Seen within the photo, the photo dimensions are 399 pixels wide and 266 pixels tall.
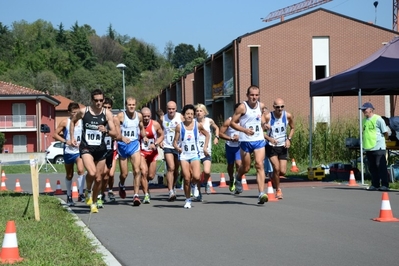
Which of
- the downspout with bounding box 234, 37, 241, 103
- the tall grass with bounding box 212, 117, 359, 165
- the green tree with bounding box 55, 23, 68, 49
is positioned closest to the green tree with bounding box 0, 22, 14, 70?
the green tree with bounding box 55, 23, 68, 49

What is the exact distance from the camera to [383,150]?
17172 millimetres

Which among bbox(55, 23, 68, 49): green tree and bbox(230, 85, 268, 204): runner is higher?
bbox(55, 23, 68, 49): green tree

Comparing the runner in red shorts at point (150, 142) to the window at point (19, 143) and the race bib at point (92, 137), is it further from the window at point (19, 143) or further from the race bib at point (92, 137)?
the window at point (19, 143)

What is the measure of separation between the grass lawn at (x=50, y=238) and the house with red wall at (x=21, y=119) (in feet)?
208

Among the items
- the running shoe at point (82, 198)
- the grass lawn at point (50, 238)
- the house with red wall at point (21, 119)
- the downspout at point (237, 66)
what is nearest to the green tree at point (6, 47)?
the house with red wall at point (21, 119)

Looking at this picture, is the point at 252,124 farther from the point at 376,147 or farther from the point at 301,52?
the point at 301,52

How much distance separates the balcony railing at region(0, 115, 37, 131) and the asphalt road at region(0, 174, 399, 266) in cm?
6201

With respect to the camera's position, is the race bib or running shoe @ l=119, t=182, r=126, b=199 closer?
the race bib

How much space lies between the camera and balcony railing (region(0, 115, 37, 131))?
74.8 m

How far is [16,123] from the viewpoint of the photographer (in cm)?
7506

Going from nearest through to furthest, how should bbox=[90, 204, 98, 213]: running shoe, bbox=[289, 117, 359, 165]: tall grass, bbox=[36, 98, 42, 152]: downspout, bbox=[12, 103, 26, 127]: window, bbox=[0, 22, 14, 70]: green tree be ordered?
bbox=[90, 204, 98, 213]: running shoe
bbox=[289, 117, 359, 165]: tall grass
bbox=[12, 103, 26, 127]: window
bbox=[36, 98, 42, 152]: downspout
bbox=[0, 22, 14, 70]: green tree

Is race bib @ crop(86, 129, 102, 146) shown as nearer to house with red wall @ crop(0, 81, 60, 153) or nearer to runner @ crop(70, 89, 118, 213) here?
runner @ crop(70, 89, 118, 213)

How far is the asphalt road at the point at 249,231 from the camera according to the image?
771cm

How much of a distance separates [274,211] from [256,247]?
4166mm
